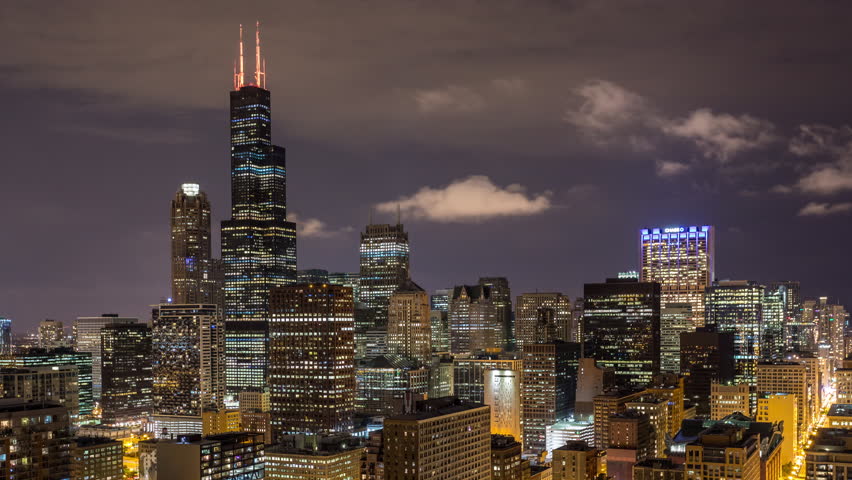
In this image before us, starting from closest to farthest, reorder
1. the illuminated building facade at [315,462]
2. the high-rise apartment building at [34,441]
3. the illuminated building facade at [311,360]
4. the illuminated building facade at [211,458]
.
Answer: the high-rise apartment building at [34,441]
the illuminated building facade at [315,462]
the illuminated building facade at [211,458]
the illuminated building facade at [311,360]

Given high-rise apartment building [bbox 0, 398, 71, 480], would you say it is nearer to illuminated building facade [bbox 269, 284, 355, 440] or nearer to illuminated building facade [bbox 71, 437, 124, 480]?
illuminated building facade [bbox 71, 437, 124, 480]

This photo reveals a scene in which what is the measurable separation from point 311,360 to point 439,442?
57311mm

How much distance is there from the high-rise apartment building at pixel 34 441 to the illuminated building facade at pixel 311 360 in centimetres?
8025

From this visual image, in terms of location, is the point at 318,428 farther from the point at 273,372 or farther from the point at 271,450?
the point at 271,450

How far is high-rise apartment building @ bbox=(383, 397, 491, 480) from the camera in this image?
120 metres

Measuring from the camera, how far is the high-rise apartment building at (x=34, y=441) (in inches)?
3529

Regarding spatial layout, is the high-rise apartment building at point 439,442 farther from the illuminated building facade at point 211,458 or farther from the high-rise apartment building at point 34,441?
the high-rise apartment building at point 34,441

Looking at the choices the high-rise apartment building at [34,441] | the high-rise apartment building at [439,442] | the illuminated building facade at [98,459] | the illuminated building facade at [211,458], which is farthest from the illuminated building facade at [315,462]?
the high-rise apartment building at [34,441]

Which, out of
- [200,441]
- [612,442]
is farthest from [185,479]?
[612,442]

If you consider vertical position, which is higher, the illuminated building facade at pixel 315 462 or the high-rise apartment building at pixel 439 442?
the high-rise apartment building at pixel 439 442

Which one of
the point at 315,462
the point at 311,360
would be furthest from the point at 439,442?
the point at 311,360

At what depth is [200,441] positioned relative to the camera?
142m

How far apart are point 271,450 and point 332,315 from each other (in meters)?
41.1

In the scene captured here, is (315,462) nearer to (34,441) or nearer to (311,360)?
(311,360)
